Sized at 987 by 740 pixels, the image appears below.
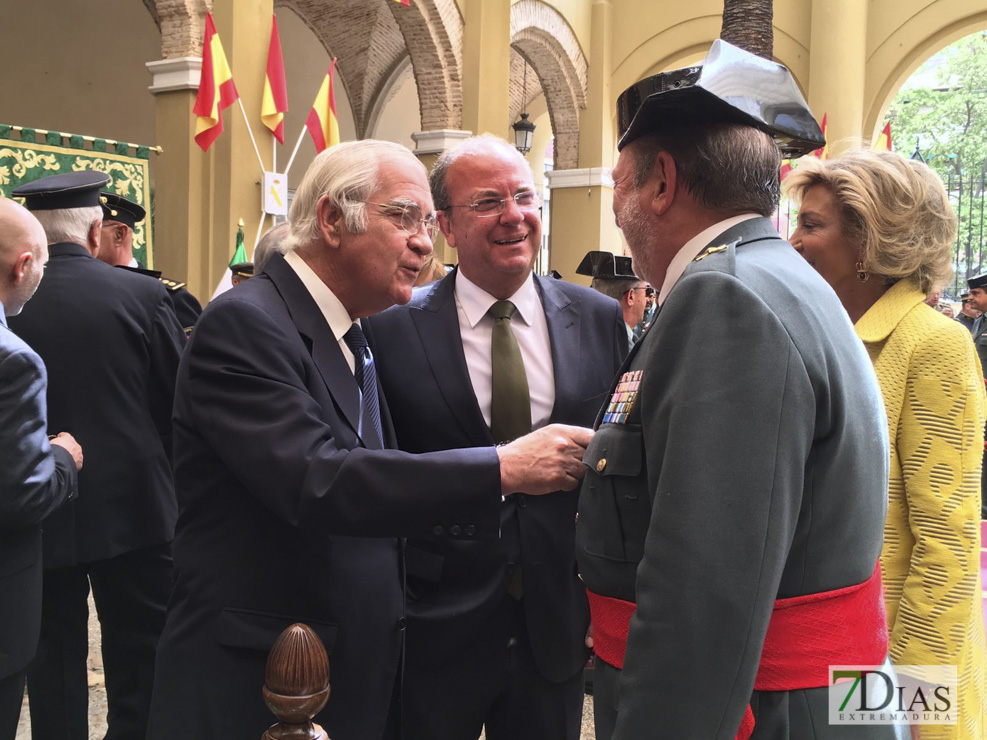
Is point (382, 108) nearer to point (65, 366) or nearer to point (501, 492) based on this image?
point (65, 366)

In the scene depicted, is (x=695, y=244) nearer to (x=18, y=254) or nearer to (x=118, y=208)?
(x=18, y=254)

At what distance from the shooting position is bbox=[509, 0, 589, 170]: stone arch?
47.7 feet

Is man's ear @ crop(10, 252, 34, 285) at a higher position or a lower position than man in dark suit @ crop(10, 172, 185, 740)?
higher

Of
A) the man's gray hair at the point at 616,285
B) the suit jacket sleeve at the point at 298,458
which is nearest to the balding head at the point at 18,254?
the suit jacket sleeve at the point at 298,458

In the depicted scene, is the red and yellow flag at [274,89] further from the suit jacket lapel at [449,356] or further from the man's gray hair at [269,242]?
the suit jacket lapel at [449,356]

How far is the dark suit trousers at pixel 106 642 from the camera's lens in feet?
10.8

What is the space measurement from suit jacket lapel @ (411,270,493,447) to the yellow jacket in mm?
994

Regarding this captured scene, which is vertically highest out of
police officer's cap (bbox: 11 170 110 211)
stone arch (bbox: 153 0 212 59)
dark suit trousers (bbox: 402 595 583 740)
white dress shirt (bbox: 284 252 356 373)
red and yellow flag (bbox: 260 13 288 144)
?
stone arch (bbox: 153 0 212 59)

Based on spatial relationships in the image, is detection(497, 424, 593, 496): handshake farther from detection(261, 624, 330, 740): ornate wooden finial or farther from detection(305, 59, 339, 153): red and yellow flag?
detection(305, 59, 339, 153): red and yellow flag

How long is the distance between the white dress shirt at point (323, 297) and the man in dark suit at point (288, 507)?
0.08 ft

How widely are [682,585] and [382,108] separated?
16.8 m

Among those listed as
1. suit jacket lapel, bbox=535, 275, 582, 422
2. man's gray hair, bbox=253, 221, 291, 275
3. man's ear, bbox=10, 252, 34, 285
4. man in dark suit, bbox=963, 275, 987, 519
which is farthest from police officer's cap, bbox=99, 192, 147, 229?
man in dark suit, bbox=963, 275, 987, 519

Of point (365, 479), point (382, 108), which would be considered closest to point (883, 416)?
point (365, 479)

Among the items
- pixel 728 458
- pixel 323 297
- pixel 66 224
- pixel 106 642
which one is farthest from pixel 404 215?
pixel 106 642
